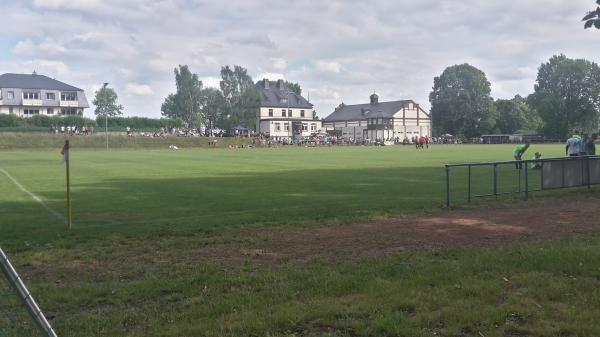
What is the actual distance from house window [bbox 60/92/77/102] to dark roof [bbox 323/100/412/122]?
60.0 meters

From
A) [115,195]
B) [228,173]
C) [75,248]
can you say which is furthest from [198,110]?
[75,248]

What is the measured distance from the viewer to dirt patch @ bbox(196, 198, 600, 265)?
9094 millimetres

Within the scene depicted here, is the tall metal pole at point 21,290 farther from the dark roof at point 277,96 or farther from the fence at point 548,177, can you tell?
the dark roof at point 277,96

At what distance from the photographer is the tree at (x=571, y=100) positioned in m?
112

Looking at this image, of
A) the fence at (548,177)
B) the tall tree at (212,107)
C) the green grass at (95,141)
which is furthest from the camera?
the tall tree at (212,107)

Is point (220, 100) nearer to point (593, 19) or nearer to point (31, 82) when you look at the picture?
point (31, 82)

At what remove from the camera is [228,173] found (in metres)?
28.1

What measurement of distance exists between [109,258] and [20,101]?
111 meters

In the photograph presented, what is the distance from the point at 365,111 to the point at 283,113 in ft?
68.3

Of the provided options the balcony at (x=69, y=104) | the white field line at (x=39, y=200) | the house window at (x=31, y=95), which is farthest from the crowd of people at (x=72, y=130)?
the white field line at (x=39, y=200)

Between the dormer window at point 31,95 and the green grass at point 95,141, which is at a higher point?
the dormer window at point 31,95

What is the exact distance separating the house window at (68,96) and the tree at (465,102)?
261ft

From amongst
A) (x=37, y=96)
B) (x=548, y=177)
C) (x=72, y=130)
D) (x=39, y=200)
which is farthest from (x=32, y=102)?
(x=548, y=177)

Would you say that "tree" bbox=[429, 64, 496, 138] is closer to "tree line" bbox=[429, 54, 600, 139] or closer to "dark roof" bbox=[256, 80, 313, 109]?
"tree line" bbox=[429, 54, 600, 139]
